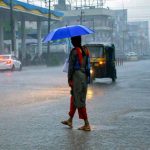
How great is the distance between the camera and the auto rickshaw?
25.6 meters

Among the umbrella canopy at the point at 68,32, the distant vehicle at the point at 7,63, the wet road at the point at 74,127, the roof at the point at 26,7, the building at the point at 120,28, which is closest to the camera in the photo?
the wet road at the point at 74,127

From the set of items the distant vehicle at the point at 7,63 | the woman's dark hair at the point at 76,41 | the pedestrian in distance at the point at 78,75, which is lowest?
the distant vehicle at the point at 7,63

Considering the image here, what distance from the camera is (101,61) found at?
84.3 ft

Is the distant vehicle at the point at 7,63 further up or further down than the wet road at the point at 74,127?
further down

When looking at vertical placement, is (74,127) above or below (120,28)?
below

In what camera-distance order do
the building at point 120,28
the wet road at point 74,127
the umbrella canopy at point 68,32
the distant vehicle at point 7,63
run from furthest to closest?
the building at point 120,28 → the distant vehicle at point 7,63 → the umbrella canopy at point 68,32 → the wet road at point 74,127

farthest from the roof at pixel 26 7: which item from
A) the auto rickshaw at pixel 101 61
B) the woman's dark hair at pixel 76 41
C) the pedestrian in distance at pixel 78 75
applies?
the pedestrian in distance at pixel 78 75

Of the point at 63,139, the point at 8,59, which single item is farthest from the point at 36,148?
the point at 8,59

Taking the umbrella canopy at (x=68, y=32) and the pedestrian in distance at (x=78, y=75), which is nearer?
the pedestrian in distance at (x=78, y=75)

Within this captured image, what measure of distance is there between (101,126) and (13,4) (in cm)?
5002

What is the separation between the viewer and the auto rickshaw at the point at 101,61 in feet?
84.0

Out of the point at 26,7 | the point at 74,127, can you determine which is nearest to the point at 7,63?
the point at 26,7

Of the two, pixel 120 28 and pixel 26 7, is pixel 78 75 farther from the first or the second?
pixel 120 28

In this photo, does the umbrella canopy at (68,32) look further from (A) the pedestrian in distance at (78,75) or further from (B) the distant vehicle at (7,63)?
(B) the distant vehicle at (7,63)
